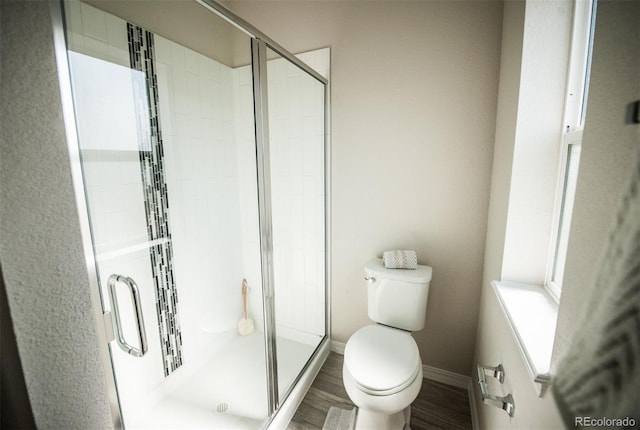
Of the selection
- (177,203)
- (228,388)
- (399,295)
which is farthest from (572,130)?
(228,388)

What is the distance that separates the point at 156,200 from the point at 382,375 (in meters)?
1.43

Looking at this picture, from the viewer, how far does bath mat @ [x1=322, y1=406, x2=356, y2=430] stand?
150cm

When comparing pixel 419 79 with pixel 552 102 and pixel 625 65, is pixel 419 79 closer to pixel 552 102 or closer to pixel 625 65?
pixel 552 102

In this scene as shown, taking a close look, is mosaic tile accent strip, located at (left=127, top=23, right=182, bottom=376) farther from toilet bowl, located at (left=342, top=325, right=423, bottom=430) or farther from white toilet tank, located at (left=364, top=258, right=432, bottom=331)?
white toilet tank, located at (left=364, top=258, right=432, bottom=331)

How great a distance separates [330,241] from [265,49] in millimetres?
1213

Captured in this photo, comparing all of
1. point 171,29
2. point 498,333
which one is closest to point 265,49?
point 171,29

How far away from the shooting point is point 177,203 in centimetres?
161

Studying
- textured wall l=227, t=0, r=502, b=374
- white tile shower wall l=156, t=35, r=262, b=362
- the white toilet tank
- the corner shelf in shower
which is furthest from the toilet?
the corner shelf in shower

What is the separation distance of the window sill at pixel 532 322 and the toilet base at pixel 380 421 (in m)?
0.87

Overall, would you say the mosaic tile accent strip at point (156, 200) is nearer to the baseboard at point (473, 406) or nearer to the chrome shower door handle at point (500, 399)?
the chrome shower door handle at point (500, 399)

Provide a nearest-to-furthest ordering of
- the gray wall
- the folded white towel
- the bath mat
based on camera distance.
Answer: the gray wall < the bath mat < the folded white towel

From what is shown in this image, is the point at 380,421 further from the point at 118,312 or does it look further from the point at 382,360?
the point at 118,312

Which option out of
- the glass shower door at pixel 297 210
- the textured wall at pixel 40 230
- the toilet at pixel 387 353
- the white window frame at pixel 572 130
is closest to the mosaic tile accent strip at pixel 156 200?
the glass shower door at pixel 297 210

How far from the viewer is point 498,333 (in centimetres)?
115
